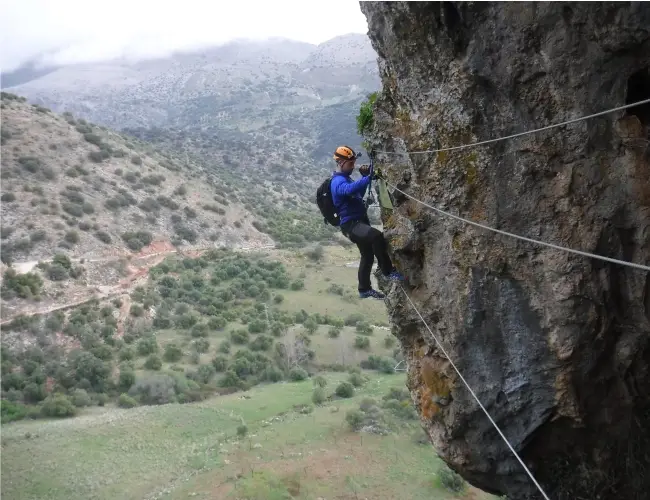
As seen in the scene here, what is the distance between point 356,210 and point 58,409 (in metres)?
18.9

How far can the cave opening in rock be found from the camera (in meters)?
4.55

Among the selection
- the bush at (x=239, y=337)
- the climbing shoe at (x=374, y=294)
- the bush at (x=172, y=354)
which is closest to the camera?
the climbing shoe at (x=374, y=294)

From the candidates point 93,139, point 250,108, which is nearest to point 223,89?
point 250,108

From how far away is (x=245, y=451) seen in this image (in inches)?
661

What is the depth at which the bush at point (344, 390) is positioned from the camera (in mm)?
22516

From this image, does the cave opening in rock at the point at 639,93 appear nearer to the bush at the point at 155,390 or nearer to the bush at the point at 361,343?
the bush at the point at 155,390

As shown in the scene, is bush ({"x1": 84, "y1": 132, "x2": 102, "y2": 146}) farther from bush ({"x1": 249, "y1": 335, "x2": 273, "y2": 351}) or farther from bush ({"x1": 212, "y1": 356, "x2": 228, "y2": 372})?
bush ({"x1": 212, "y1": 356, "x2": 228, "y2": 372})

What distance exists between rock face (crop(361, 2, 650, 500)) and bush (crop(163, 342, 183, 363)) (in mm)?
22406

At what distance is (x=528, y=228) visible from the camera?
17.4 feet

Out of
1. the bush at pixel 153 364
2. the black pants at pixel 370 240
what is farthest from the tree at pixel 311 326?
the black pants at pixel 370 240

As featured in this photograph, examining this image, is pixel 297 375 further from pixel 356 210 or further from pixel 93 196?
pixel 93 196

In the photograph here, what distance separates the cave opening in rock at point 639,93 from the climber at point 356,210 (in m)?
3.31

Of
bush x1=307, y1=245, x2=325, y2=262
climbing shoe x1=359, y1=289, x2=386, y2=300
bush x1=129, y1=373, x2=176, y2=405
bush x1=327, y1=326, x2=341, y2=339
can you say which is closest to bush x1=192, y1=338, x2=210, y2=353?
bush x1=129, y1=373, x2=176, y2=405

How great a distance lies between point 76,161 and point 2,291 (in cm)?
1870
